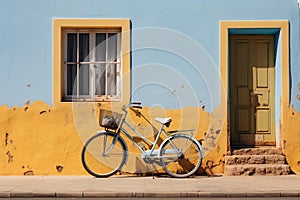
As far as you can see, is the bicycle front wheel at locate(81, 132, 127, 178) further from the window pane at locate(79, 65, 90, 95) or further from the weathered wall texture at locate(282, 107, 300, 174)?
the weathered wall texture at locate(282, 107, 300, 174)

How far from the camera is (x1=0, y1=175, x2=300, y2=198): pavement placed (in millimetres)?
10562

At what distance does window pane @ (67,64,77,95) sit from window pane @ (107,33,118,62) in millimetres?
733

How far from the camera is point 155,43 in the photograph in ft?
42.3

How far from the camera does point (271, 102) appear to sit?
1334 centimetres

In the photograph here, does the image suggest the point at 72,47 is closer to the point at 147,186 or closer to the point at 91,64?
the point at 91,64

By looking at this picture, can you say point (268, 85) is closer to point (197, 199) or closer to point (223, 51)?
point (223, 51)

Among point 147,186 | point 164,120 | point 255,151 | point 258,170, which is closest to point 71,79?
point 164,120

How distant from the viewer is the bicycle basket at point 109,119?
1246 cm

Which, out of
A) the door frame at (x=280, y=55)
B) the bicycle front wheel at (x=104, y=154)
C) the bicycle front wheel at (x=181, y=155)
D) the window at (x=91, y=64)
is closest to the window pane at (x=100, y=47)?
the window at (x=91, y=64)

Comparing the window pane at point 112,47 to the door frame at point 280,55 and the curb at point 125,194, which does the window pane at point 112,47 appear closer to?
the door frame at point 280,55

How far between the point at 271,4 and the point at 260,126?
245cm

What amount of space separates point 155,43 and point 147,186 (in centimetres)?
306

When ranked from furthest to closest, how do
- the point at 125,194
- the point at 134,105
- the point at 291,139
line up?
the point at 291,139
the point at 134,105
the point at 125,194

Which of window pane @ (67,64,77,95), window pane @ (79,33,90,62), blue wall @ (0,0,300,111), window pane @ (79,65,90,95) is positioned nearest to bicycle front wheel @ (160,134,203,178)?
blue wall @ (0,0,300,111)
